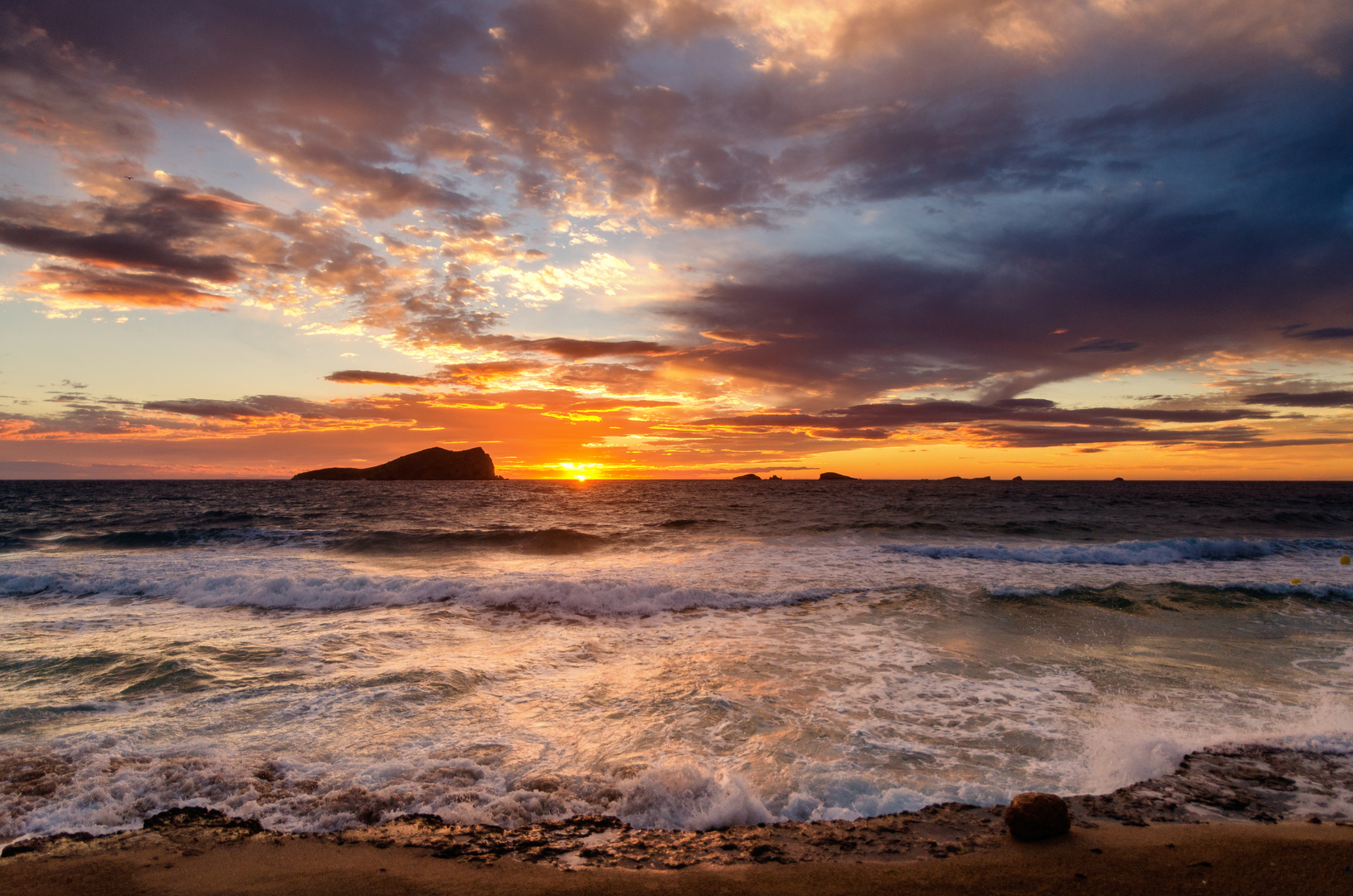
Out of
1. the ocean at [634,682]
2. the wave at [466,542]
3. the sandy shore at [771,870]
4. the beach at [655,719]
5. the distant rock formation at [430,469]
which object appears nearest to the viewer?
the sandy shore at [771,870]

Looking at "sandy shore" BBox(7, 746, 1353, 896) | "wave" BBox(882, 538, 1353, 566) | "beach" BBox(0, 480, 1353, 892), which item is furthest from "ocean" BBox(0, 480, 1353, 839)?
"wave" BBox(882, 538, 1353, 566)

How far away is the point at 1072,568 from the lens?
1858 centimetres

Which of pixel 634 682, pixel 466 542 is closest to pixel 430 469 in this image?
pixel 466 542

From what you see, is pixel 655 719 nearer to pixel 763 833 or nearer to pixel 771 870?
pixel 763 833

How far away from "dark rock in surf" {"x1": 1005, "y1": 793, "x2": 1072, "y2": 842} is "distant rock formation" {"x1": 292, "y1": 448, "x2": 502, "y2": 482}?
153594mm

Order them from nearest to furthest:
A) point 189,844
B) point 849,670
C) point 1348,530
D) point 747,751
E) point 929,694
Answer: point 189,844, point 747,751, point 929,694, point 849,670, point 1348,530

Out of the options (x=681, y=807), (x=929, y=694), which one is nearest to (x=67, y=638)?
(x=681, y=807)

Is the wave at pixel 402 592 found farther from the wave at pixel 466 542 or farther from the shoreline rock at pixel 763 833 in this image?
the shoreline rock at pixel 763 833

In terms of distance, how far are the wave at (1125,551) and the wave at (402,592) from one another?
31.5 feet

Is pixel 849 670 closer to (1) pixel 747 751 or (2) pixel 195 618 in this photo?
(1) pixel 747 751

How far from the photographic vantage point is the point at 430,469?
14900cm

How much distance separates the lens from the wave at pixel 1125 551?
67.9ft

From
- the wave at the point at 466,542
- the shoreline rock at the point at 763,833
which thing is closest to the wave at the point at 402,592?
the wave at the point at 466,542

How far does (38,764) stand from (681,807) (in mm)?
6026
